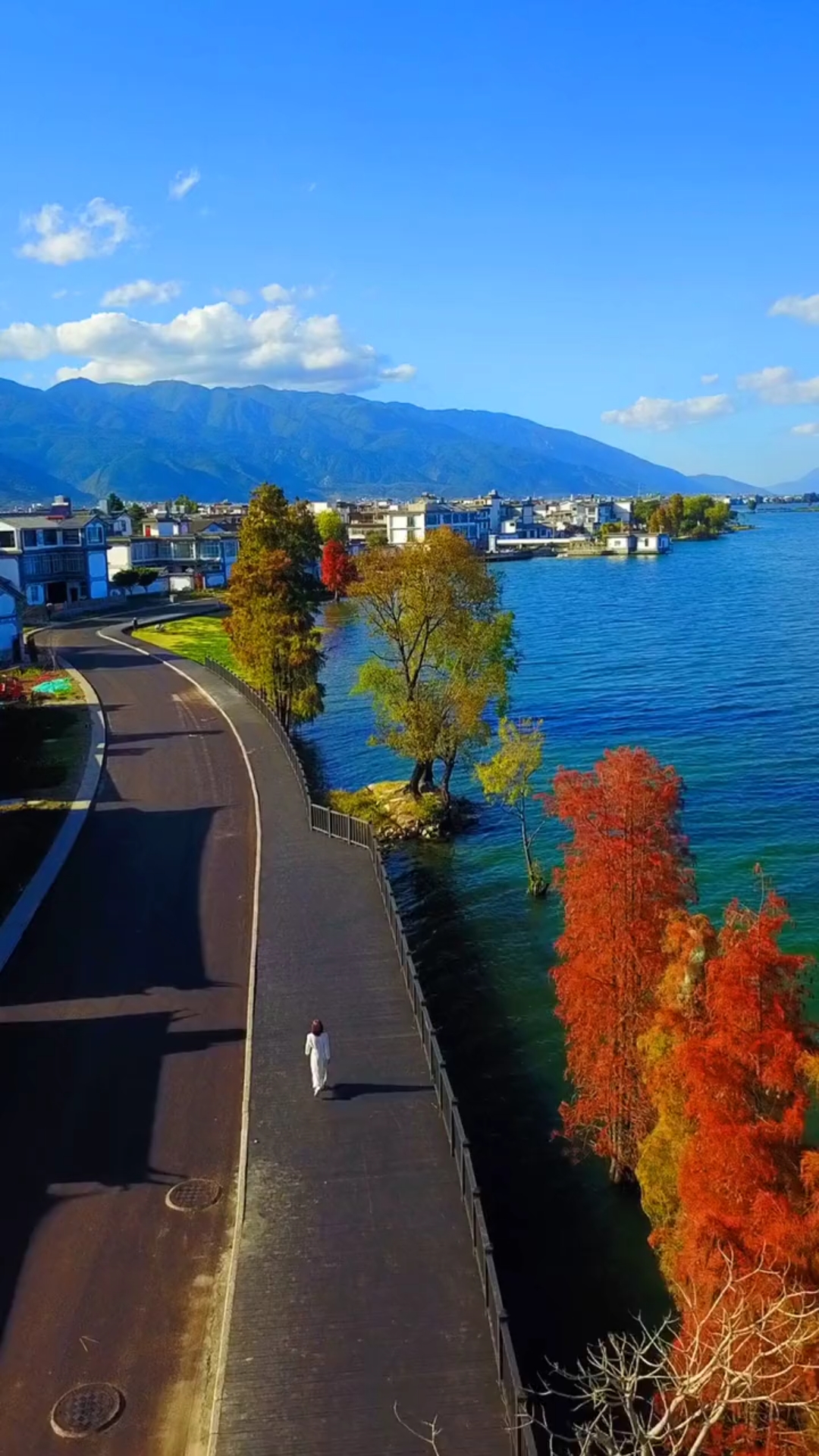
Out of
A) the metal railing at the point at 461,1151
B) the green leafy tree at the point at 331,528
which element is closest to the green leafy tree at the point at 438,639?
the metal railing at the point at 461,1151

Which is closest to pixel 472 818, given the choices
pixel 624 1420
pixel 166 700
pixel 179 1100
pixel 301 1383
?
pixel 166 700

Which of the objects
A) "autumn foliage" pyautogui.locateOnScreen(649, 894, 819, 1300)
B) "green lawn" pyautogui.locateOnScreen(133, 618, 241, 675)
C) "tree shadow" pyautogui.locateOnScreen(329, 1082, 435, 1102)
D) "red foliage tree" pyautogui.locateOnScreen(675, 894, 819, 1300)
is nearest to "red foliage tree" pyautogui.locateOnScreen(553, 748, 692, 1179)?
"autumn foliage" pyautogui.locateOnScreen(649, 894, 819, 1300)

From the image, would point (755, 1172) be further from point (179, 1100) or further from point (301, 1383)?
point (179, 1100)

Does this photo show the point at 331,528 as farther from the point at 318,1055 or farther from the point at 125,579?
the point at 318,1055

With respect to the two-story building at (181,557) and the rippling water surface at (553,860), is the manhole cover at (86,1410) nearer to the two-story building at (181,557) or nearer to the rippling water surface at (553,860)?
the rippling water surface at (553,860)

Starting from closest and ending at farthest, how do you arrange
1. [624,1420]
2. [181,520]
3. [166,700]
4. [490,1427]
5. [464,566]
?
[490,1427], [624,1420], [464,566], [166,700], [181,520]

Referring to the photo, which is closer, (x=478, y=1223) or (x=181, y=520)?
(x=478, y=1223)
